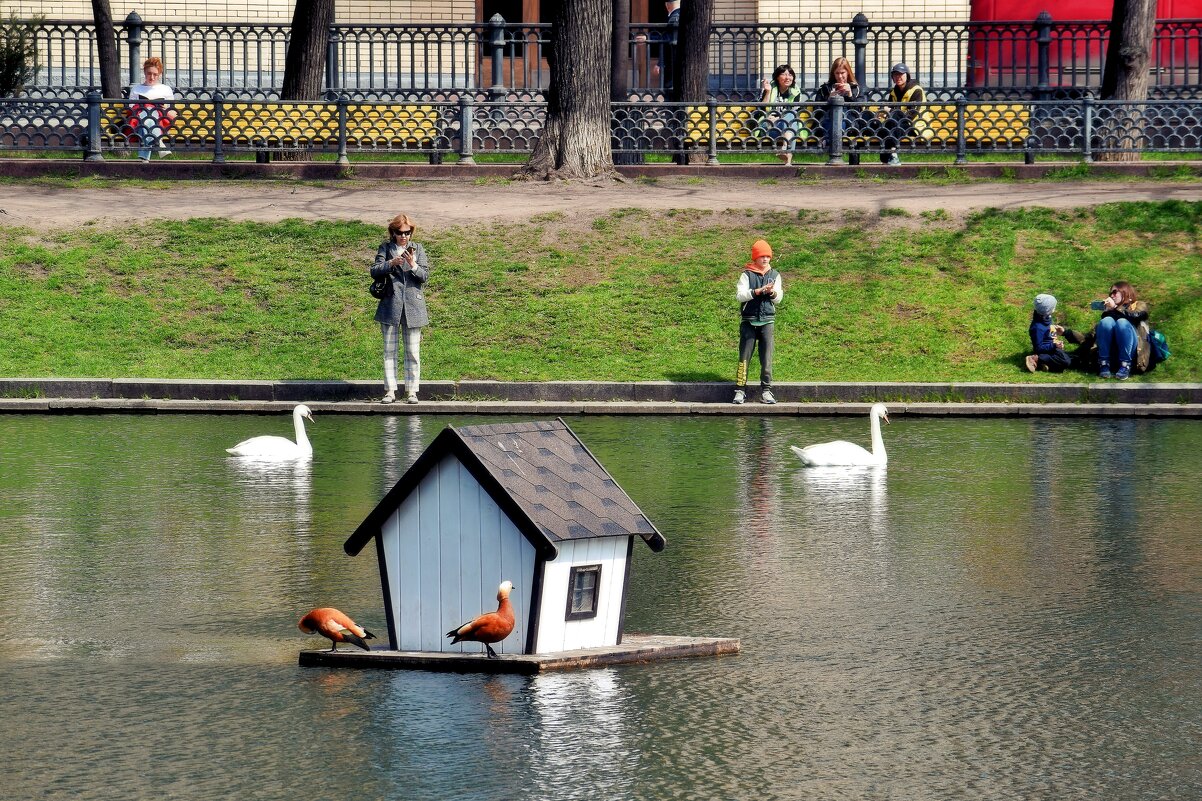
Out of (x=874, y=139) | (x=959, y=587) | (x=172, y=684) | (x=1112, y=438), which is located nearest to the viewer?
(x=172, y=684)

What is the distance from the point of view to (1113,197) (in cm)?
2322

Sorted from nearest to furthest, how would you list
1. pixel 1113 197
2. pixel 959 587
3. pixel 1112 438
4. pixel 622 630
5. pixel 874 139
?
pixel 622 630, pixel 959 587, pixel 1112 438, pixel 1113 197, pixel 874 139

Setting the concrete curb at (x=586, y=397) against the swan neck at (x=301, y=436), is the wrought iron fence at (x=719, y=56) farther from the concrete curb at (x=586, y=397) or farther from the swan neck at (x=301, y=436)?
the swan neck at (x=301, y=436)

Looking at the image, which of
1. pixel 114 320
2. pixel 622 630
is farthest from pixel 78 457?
pixel 622 630

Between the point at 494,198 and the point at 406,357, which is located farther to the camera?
the point at 494,198

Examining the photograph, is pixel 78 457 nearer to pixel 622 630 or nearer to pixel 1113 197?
pixel 622 630

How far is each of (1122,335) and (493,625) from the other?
41.2 ft

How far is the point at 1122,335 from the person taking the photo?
59.9 feet

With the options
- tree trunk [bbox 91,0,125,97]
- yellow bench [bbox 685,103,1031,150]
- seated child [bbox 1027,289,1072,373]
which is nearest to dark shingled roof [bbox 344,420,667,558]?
seated child [bbox 1027,289,1072,373]

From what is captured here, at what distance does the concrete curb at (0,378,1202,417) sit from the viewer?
17391 millimetres

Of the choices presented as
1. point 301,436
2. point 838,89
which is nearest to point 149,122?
point 838,89

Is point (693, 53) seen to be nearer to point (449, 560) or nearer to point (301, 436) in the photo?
point (301, 436)

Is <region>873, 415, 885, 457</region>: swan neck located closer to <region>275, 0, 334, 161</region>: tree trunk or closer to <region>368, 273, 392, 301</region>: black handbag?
<region>368, 273, 392, 301</region>: black handbag

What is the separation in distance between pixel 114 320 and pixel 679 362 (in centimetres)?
640
